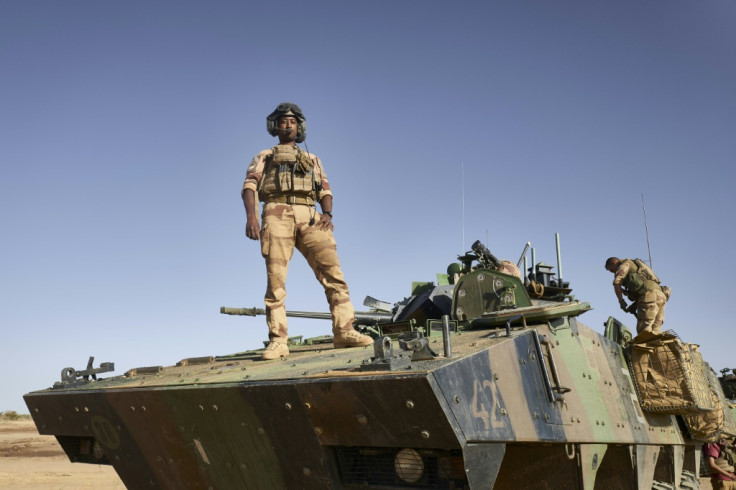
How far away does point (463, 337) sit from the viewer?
521 centimetres

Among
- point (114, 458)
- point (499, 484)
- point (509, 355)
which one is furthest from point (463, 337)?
point (114, 458)

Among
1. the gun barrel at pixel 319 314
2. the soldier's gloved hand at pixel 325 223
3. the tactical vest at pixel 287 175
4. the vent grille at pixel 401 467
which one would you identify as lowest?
the vent grille at pixel 401 467

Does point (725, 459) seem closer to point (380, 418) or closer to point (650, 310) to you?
point (650, 310)

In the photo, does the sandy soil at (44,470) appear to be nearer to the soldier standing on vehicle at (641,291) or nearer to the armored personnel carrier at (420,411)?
the armored personnel carrier at (420,411)

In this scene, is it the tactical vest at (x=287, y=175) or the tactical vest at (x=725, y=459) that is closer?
the tactical vest at (x=287, y=175)

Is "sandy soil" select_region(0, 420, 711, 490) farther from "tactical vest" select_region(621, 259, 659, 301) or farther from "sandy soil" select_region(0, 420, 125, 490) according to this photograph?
"tactical vest" select_region(621, 259, 659, 301)

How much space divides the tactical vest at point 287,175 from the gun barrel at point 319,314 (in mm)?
2052

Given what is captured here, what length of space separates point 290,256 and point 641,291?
4.91m

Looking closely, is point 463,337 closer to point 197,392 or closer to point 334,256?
point 334,256

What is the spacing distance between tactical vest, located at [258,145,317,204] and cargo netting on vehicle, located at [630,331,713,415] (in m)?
3.36

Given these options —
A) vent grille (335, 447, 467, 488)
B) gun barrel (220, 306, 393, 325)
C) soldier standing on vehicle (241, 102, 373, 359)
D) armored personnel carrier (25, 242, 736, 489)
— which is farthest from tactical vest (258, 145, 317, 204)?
vent grille (335, 447, 467, 488)

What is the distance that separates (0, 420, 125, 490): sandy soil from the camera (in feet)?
42.4

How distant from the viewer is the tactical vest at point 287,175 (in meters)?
6.14

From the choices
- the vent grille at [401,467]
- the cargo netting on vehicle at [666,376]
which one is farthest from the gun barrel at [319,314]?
the vent grille at [401,467]
